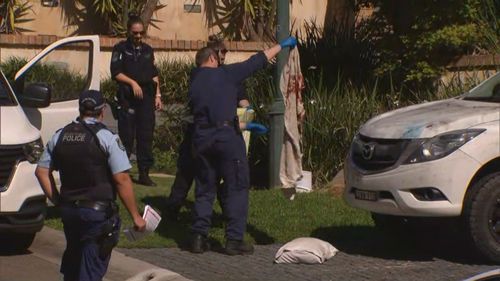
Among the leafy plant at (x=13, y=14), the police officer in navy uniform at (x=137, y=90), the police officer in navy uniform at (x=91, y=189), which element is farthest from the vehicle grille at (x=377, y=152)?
the leafy plant at (x=13, y=14)

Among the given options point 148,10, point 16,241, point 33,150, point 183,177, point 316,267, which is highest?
point 148,10

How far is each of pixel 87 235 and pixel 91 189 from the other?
271 millimetres

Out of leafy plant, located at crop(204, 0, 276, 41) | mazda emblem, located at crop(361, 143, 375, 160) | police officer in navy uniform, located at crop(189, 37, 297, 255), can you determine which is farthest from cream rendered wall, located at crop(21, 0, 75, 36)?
mazda emblem, located at crop(361, 143, 375, 160)

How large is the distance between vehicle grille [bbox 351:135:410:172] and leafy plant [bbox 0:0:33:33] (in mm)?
12275

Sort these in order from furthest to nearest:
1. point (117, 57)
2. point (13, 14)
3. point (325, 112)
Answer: point (13, 14) < point (325, 112) < point (117, 57)

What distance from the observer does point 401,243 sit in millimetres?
9805

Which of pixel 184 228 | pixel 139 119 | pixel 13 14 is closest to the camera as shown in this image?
pixel 184 228

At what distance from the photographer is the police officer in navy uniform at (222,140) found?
8992mm

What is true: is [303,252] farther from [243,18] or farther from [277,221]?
[243,18]

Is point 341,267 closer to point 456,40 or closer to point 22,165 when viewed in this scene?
point 22,165

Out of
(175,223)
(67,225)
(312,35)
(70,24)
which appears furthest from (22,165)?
(70,24)

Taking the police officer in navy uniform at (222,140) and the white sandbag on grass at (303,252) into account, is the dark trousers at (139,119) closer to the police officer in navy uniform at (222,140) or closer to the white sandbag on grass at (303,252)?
the police officer in navy uniform at (222,140)

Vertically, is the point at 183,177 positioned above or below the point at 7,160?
below

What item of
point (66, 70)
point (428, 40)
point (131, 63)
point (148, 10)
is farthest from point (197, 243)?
point (148, 10)
